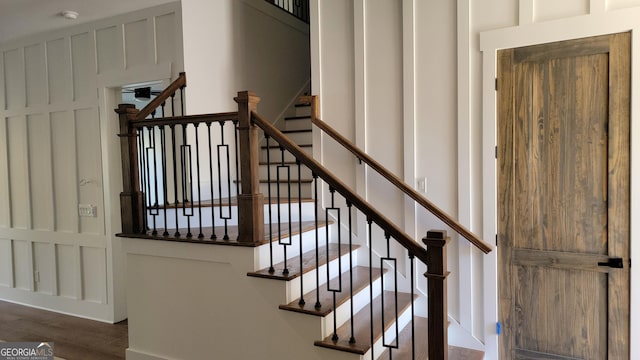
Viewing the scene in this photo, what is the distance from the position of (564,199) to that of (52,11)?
4419mm

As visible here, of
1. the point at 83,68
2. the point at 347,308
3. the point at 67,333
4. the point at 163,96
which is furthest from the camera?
the point at 83,68

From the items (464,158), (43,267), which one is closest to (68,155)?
(43,267)

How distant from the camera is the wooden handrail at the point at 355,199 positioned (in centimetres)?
223

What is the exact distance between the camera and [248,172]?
8.77ft

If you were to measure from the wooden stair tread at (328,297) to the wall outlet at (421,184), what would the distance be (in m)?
0.74

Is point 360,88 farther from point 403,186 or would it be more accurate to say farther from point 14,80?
point 14,80

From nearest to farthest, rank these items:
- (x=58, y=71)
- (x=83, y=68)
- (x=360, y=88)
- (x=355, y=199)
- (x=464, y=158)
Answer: (x=355, y=199) < (x=464, y=158) < (x=360, y=88) < (x=83, y=68) < (x=58, y=71)

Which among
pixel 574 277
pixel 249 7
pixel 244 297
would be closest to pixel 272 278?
pixel 244 297

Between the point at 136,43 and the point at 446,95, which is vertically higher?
the point at 136,43

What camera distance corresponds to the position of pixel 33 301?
4.62 metres

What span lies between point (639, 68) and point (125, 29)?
401 centimetres

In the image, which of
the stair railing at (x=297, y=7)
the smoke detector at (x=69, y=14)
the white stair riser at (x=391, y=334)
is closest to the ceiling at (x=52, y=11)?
the smoke detector at (x=69, y=14)

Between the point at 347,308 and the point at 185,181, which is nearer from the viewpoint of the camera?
the point at 347,308

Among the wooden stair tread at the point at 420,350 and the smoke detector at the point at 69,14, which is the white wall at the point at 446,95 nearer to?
the wooden stair tread at the point at 420,350
